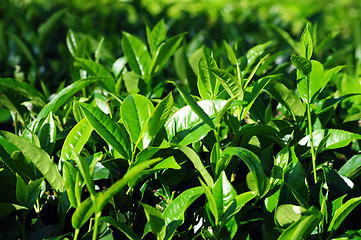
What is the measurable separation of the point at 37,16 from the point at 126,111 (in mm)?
3631

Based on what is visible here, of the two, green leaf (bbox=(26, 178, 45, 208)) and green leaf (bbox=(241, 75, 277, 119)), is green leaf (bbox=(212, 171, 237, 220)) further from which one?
green leaf (bbox=(26, 178, 45, 208))

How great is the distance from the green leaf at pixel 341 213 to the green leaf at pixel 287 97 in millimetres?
485

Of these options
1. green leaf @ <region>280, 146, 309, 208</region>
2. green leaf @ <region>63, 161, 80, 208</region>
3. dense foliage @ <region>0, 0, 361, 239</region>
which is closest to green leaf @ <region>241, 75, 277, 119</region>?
dense foliage @ <region>0, 0, 361, 239</region>

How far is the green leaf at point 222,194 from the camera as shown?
52.0 inches

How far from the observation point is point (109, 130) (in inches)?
56.3

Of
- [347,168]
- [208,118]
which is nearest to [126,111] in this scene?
[208,118]

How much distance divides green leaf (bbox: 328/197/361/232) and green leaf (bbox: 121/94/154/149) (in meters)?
0.68

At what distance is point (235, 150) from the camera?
4.28 feet

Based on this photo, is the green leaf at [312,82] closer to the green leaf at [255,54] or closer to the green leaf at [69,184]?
the green leaf at [255,54]

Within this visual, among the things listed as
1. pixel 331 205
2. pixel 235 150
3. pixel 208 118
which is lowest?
pixel 331 205

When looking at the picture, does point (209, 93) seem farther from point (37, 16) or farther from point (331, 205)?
point (37, 16)

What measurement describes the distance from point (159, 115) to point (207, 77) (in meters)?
0.33

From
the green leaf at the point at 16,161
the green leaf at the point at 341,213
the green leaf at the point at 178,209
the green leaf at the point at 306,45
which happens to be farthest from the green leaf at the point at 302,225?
the green leaf at the point at 16,161

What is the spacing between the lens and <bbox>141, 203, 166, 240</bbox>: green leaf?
1.23 meters
